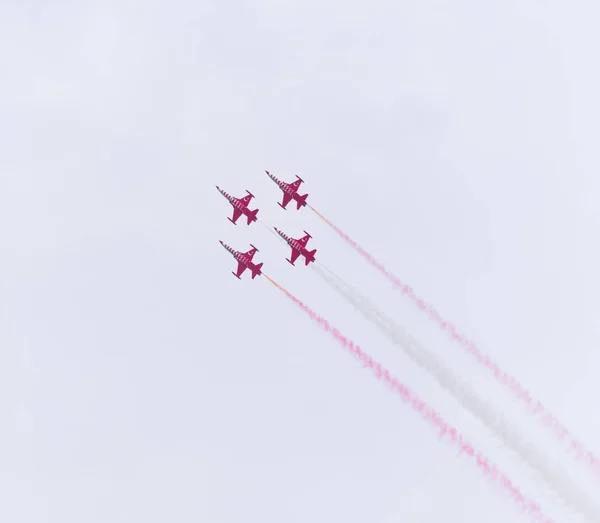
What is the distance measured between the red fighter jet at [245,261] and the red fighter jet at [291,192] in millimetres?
8157

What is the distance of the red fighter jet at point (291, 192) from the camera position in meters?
176

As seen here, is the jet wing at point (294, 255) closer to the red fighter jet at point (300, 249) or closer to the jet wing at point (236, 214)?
the red fighter jet at point (300, 249)

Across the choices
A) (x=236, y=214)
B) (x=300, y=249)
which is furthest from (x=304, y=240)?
(x=236, y=214)

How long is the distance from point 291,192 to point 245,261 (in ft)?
38.7

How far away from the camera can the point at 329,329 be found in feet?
534

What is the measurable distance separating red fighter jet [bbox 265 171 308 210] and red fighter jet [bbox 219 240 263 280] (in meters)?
8.16

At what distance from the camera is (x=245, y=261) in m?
176

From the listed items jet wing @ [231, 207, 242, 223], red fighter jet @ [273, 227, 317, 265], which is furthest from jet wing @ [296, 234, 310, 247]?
jet wing @ [231, 207, 242, 223]

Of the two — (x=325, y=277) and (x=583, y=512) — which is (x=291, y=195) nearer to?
(x=325, y=277)

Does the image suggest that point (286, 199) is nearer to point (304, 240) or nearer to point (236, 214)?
point (236, 214)

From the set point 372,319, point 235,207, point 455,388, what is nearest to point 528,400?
point 455,388

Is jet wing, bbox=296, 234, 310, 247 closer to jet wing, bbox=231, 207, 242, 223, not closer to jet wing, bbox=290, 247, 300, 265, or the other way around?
jet wing, bbox=290, 247, 300, 265

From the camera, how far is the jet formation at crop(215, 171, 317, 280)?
561ft

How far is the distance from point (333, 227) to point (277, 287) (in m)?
11.4
